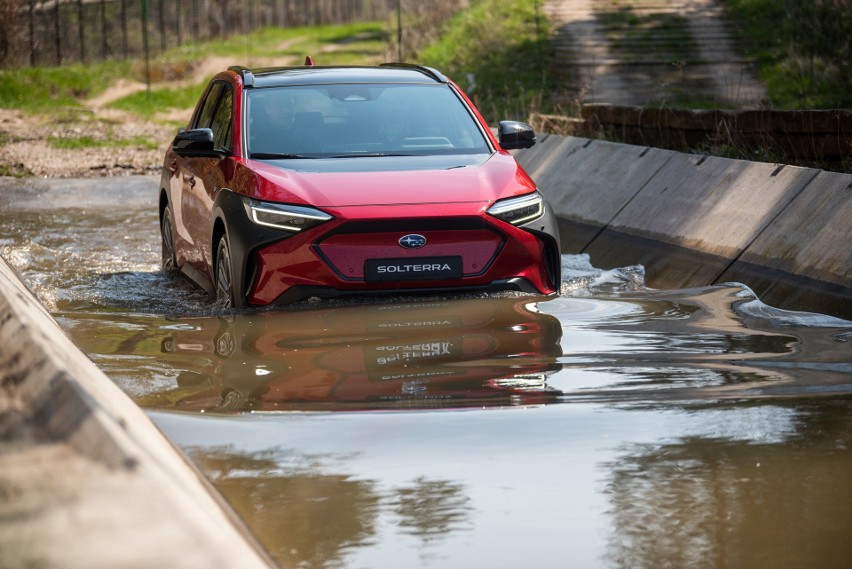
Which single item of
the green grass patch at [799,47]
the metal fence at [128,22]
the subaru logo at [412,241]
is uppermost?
the subaru logo at [412,241]

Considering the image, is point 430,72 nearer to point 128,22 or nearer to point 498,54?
point 498,54

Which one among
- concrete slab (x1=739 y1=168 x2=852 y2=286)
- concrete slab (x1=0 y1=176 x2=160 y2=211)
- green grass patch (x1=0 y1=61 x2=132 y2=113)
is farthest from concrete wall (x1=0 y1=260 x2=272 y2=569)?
green grass patch (x1=0 y1=61 x2=132 y2=113)

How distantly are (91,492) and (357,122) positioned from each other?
18.6 feet

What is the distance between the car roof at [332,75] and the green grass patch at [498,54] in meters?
12.4

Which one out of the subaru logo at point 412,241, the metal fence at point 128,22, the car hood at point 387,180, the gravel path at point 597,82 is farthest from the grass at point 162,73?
the subaru logo at point 412,241

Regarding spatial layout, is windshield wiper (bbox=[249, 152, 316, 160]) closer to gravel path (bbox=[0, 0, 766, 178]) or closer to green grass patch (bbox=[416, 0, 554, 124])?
gravel path (bbox=[0, 0, 766, 178])

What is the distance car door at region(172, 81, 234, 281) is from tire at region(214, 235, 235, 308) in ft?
0.74

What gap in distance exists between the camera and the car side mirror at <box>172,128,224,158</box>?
8648 millimetres

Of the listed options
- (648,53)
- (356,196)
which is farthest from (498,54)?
(356,196)

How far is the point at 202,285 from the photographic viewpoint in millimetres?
9047

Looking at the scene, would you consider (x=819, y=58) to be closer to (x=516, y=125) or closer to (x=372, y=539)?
(x=516, y=125)

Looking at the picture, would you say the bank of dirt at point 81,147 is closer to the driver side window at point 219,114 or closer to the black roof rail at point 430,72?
the driver side window at point 219,114

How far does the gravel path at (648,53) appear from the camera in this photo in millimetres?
24578

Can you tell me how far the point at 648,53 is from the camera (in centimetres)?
2828
